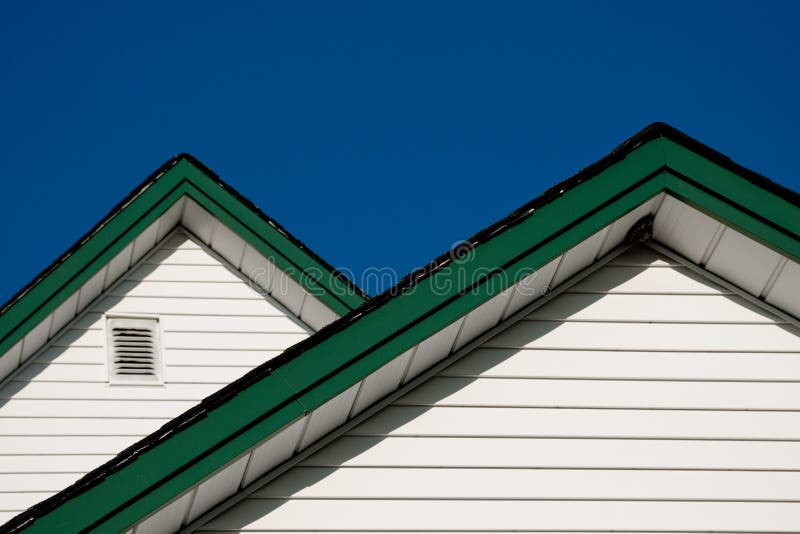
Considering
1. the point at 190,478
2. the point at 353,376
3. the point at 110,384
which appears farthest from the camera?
the point at 110,384

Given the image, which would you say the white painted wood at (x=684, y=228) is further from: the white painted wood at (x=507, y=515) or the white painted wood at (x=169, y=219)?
the white painted wood at (x=169, y=219)

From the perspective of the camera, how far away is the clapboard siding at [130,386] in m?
9.31

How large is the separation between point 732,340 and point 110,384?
5.59 metres

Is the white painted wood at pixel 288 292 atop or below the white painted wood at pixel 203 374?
atop

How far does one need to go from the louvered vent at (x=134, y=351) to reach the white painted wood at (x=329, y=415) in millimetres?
4599

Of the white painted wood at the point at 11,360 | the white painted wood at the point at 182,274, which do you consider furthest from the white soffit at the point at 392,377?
the white painted wood at the point at 11,360

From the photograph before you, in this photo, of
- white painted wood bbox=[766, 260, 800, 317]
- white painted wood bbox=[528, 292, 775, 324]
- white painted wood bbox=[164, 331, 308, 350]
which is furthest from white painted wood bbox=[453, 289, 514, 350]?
white painted wood bbox=[164, 331, 308, 350]

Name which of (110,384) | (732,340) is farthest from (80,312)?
(732,340)

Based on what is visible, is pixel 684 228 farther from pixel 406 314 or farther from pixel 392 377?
pixel 392 377

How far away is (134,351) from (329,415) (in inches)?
190

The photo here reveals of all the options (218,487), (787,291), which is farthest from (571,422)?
(218,487)

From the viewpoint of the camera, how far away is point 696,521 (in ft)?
18.2

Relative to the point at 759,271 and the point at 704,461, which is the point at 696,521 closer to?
the point at 704,461

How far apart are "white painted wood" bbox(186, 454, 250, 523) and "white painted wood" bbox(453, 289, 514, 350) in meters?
1.32
